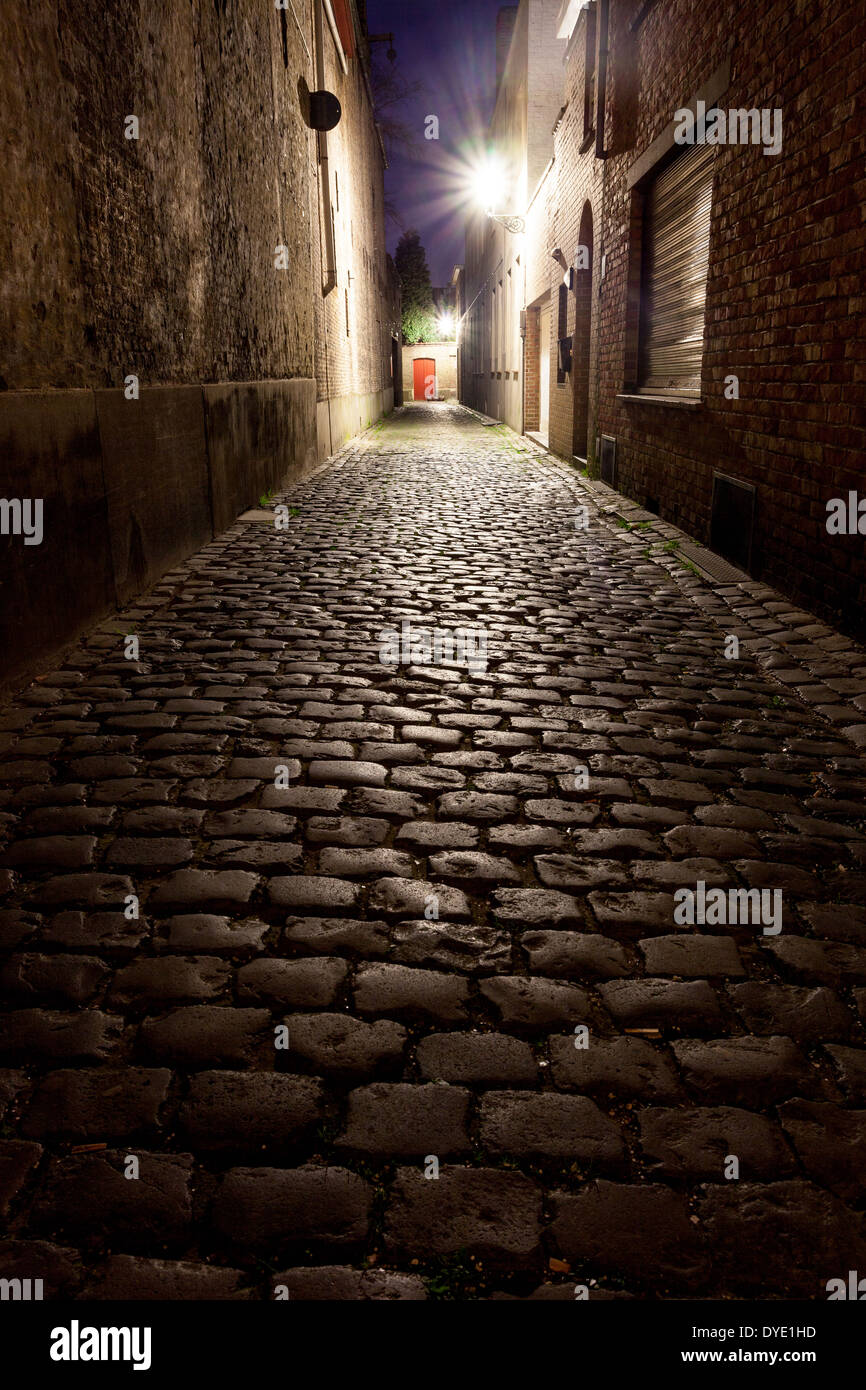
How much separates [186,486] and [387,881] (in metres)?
5.55

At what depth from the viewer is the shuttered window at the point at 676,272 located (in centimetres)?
854

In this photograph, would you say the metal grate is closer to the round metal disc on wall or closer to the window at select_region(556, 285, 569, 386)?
the window at select_region(556, 285, 569, 386)

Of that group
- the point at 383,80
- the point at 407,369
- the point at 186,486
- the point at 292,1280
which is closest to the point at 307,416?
the point at 186,486

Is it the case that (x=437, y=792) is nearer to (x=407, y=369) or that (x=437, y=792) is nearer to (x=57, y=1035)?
(x=57, y=1035)

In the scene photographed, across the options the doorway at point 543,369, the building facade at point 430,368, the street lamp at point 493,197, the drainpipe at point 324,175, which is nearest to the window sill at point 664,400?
the drainpipe at point 324,175

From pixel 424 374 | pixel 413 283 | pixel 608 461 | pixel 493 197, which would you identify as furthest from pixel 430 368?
pixel 608 461

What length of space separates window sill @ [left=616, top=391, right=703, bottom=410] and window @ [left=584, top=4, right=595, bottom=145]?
14.9ft

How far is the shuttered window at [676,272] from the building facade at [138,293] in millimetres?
4226

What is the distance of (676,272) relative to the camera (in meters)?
9.53

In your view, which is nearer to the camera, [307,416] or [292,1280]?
[292,1280]

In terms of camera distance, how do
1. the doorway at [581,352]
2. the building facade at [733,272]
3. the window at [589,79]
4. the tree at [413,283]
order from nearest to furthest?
the building facade at [733,272] < the window at [589,79] < the doorway at [581,352] < the tree at [413,283]

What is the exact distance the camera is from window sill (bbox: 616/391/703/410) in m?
8.14

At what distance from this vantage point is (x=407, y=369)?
235 feet

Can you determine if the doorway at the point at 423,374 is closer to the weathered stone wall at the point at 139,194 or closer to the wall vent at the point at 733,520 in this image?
the weathered stone wall at the point at 139,194
